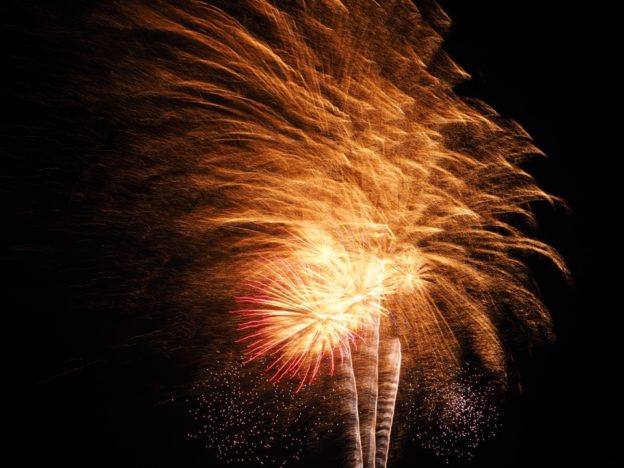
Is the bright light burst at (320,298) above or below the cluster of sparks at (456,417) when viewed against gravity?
above

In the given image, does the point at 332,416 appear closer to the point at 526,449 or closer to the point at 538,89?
the point at 526,449

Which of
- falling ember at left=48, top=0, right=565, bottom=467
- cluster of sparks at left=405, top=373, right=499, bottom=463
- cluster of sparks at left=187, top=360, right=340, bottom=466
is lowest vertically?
cluster of sparks at left=187, top=360, right=340, bottom=466

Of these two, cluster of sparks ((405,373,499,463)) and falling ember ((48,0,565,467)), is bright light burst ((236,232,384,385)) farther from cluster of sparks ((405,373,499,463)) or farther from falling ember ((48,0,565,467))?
cluster of sparks ((405,373,499,463))

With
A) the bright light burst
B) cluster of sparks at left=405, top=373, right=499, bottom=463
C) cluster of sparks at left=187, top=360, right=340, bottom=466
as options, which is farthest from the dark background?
the bright light burst

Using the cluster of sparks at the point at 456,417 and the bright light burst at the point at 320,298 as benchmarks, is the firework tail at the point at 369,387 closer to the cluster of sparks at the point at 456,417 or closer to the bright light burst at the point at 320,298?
the bright light burst at the point at 320,298

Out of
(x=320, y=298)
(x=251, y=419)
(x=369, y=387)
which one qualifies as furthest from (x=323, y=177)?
(x=251, y=419)

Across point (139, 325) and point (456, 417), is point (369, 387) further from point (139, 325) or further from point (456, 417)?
point (139, 325)

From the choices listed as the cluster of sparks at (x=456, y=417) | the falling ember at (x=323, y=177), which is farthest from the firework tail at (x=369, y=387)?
the cluster of sparks at (x=456, y=417)
